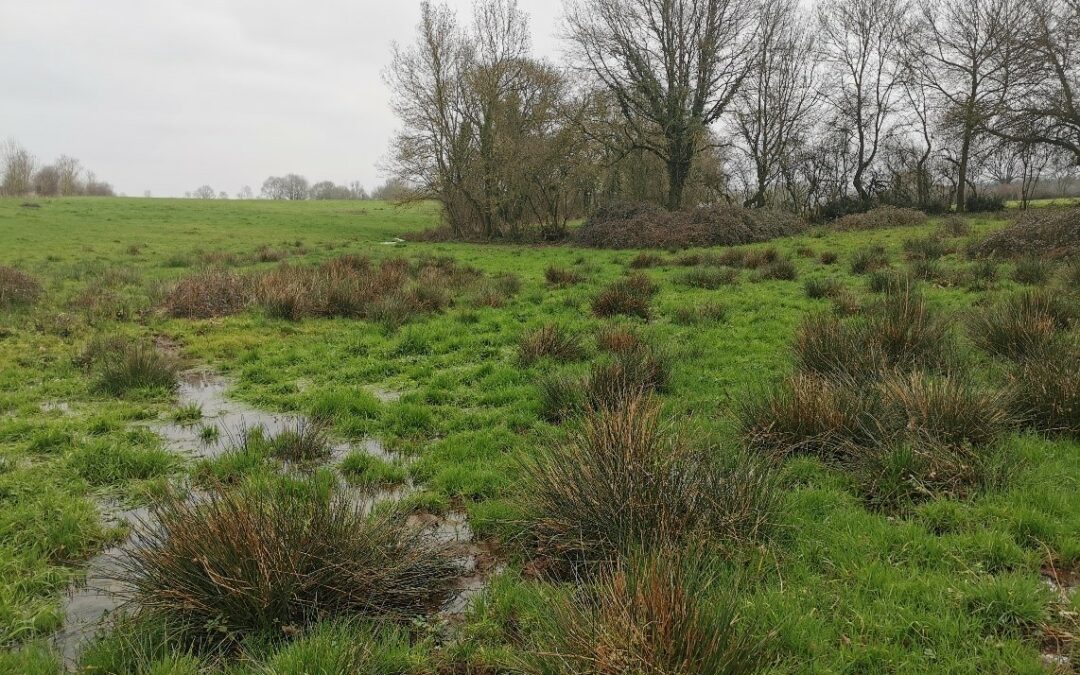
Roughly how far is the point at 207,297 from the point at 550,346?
7.17 meters

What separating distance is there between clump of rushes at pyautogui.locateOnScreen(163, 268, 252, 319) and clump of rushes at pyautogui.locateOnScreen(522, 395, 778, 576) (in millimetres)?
9187

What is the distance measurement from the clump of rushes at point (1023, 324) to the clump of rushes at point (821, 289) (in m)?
3.60

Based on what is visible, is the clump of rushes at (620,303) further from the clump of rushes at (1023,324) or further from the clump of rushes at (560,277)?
the clump of rushes at (1023,324)

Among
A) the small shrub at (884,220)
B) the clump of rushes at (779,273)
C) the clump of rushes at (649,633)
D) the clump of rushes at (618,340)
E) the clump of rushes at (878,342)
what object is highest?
the small shrub at (884,220)

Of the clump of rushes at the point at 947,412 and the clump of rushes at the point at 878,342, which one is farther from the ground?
the clump of rushes at the point at 878,342

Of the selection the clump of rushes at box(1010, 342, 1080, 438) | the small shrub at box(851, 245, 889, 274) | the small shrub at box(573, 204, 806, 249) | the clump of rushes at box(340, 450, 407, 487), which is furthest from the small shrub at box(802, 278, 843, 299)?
the small shrub at box(573, 204, 806, 249)

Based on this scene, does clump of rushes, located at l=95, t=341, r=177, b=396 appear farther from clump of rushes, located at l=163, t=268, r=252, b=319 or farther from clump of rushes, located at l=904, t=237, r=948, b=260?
clump of rushes, located at l=904, t=237, r=948, b=260

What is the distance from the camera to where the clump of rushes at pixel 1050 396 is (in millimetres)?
4312

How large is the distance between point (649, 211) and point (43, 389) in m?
22.0

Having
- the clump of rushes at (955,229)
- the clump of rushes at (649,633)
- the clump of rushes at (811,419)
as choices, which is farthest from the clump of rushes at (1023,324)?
the clump of rushes at (955,229)

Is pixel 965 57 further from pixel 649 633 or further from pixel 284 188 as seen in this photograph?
pixel 284 188

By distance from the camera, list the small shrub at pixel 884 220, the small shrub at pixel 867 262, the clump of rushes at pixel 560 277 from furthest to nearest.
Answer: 1. the small shrub at pixel 884 220
2. the clump of rushes at pixel 560 277
3. the small shrub at pixel 867 262

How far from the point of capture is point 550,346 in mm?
7484

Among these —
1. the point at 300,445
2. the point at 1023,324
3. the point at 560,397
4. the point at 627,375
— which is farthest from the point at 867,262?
the point at 300,445
